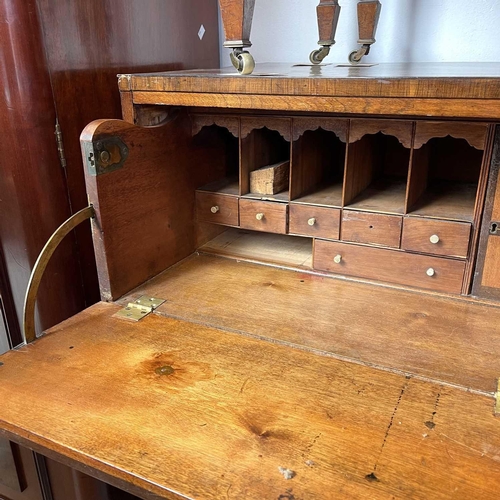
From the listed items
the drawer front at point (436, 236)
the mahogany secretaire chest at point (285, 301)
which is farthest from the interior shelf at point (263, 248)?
the drawer front at point (436, 236)

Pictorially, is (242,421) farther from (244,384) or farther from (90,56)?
(90,56)

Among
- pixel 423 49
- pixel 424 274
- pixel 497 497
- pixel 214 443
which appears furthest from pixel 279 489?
pixel 423 49

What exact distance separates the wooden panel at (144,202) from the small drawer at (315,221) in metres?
0.28

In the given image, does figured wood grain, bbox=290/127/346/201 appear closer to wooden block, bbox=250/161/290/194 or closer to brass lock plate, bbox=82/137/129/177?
wooden block, bbox=250/161/290/194

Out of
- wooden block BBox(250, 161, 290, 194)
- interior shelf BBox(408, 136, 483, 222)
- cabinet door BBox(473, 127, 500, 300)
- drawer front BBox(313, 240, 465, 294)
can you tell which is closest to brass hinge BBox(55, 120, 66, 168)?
wooden block BBox(250, 161, 290, 194)

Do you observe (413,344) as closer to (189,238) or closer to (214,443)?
(214,443)

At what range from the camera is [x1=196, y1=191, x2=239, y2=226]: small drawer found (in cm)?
125

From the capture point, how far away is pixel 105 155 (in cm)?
98

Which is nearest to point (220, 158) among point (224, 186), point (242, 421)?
point (224, 186)

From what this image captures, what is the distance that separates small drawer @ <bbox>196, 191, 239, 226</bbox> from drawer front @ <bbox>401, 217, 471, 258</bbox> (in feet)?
1.36

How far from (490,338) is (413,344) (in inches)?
5.7

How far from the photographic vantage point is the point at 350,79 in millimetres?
862

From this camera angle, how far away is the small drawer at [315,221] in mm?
1135

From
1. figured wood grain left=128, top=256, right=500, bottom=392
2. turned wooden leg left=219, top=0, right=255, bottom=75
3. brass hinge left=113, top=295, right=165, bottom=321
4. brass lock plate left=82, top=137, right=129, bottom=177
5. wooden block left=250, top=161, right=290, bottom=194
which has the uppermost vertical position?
turned wooden leg left=219, top=0, right=255, bottom=75
